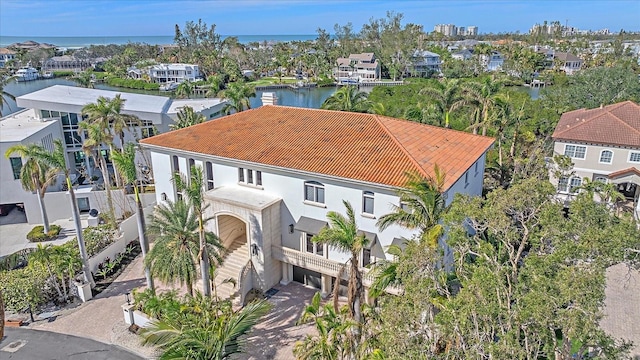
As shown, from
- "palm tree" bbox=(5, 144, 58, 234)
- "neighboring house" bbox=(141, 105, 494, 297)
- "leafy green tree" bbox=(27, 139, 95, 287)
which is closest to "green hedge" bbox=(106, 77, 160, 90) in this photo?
"palm tree" bbox=(5, 144, 58, 234)

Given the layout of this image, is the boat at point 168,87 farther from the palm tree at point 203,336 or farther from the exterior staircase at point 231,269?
the palm tree at point 203,336

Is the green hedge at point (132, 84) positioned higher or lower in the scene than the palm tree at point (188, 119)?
lower

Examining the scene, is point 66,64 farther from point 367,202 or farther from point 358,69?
point 367,202

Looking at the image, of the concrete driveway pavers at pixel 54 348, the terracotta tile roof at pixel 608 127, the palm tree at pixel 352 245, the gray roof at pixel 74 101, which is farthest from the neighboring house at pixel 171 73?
the palm tree at pixel 352 245

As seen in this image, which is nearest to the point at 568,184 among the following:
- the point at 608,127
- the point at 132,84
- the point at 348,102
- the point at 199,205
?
the point at 608,127

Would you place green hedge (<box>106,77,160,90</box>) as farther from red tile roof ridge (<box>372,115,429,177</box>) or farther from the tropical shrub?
red tile roof ridge (<box>372,115,429,177</box>)
